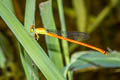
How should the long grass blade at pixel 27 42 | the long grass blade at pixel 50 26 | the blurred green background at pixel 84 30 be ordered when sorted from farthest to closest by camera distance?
the blurred green background at pixel 84 30 → the long grass blade at pixel 50 26 → the long grass blade at pixel 27 42

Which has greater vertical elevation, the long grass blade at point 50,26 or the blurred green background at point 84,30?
the long grass blade at point 50,26

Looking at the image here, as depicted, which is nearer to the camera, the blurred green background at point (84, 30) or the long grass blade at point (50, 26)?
the long grass blade at point (50, 26)

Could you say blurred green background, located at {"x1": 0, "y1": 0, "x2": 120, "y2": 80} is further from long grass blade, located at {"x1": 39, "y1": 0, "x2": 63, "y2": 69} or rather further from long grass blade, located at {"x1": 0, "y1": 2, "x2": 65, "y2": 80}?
long grass blade, located at {"x1": 0, "y1": 2, "x2": 65, "y2": 80}

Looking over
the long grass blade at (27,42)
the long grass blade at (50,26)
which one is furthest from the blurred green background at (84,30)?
the long grass blade at (27,42)

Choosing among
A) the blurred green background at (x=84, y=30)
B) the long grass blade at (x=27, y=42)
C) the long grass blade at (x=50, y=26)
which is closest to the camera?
the long grass blade at (x=27, y=42)

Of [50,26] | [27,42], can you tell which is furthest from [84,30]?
[27,42]

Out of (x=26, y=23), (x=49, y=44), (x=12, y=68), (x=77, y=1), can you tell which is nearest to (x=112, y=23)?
(x=77, y=1)

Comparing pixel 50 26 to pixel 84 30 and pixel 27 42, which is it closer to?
pixel 27 42

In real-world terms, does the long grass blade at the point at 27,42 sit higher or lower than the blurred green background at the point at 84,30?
higher

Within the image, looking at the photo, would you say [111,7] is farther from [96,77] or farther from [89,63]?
[89,63]

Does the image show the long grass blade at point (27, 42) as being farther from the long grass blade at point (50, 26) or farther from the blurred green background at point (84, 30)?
the blurred green background at point (84, 30)

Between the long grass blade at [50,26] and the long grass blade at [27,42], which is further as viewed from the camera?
the long grass blade at [50,26]
